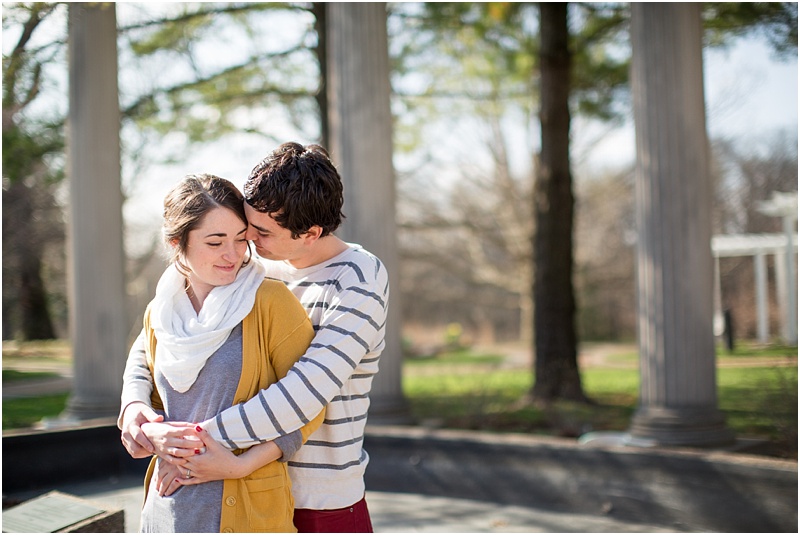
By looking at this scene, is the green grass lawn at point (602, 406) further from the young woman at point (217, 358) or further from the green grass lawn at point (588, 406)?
the young woman at point (217, 358)

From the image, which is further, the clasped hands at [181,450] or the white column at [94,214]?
the white column at [94,214]

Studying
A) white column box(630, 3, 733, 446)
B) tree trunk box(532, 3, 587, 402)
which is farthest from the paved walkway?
tree trunk box(532, 3, 587, 402)

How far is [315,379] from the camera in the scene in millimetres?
2139

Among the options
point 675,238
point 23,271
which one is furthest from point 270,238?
point 23,271

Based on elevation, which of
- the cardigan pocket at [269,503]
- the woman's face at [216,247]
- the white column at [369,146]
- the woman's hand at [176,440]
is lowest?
the cardigan pocket at [269,503]

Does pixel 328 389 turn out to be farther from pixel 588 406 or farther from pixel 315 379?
pixel 588 406

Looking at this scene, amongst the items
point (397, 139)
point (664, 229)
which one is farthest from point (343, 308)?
point (397, 139)

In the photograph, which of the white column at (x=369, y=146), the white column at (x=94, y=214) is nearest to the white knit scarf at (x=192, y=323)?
the white column at (x=369, y=146)

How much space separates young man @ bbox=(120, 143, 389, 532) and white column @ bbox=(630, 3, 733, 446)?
4.62 m

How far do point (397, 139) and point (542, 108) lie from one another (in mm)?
5355

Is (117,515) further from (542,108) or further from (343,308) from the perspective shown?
(542,108)

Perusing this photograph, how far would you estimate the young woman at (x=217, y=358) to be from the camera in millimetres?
2137

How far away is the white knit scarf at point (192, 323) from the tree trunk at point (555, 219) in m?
8.42

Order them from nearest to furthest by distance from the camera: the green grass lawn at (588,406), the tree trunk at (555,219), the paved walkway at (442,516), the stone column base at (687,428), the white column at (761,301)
A: the paved walkway at (442,516) < the stone column base at (687,428) < the green grass lawn at (588,406) < the tree trunk at (555,219) < the white column at (761,301)
